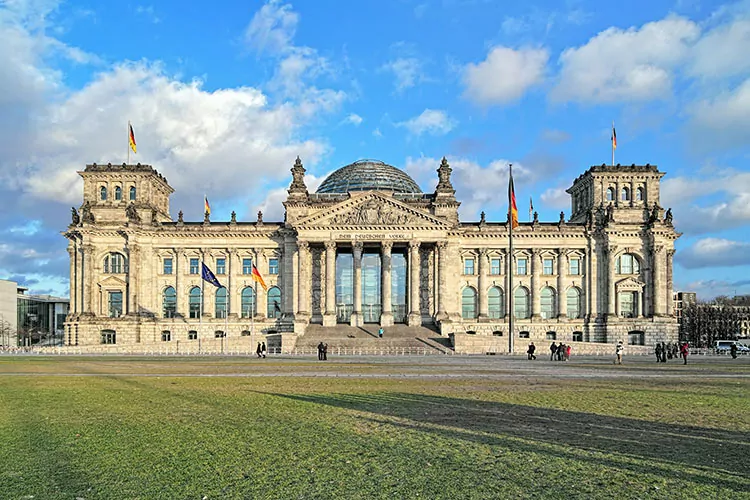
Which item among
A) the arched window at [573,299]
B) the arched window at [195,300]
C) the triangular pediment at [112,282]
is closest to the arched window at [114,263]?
the triangular pediment at [112,282]

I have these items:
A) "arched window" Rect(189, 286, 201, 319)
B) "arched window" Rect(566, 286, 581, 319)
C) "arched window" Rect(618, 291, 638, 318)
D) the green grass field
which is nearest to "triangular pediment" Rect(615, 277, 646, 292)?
"arched window" Rect(618, 291, 638, 318)

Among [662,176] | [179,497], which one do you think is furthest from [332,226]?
[179,497]

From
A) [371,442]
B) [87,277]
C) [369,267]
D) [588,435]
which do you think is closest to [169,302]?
[87,277]

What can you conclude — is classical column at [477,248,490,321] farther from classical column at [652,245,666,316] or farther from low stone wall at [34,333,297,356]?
low stone wall at [34,333,297,356]

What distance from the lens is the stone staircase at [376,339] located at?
75.7 meters

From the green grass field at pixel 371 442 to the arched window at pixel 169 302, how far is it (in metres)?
69.1

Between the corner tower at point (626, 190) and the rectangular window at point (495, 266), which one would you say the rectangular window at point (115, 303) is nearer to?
the rectangular window at point (495, 266)

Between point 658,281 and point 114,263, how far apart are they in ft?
249

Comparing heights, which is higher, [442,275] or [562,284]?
[442,275]

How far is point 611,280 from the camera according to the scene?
Answer: 95.1m

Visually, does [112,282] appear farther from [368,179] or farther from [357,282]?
[368,179]

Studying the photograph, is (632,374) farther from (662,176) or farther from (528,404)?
(662,176)

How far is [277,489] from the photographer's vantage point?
11977mm

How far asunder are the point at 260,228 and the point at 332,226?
39.5ft
